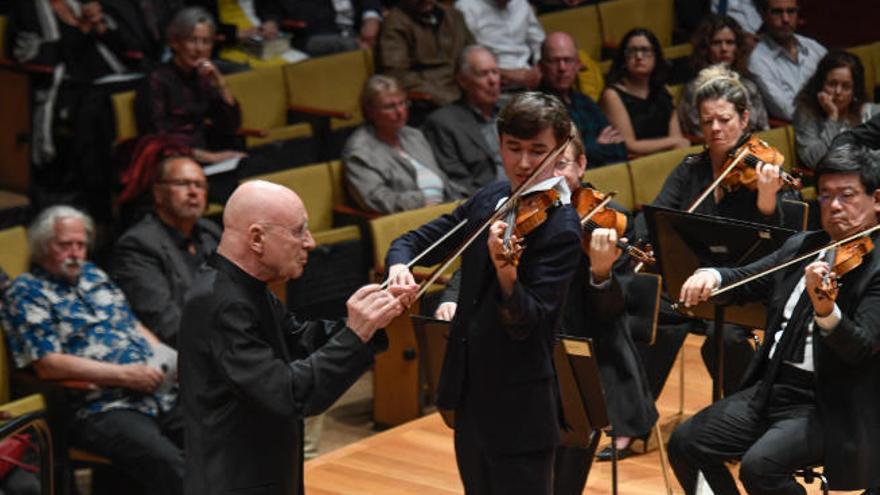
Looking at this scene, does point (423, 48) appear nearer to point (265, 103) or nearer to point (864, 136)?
point (265, 103)

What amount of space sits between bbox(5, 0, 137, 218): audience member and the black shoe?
252 cm

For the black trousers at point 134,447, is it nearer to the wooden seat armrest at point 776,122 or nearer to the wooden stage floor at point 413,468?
the wooden stage floor at point 413,468

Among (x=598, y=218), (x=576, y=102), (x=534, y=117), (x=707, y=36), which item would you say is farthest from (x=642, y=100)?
(x=534, y=117)

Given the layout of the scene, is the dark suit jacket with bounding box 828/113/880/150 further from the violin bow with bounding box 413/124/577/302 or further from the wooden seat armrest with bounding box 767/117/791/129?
the wooden seat armrest with bounding box 767/117/791/129

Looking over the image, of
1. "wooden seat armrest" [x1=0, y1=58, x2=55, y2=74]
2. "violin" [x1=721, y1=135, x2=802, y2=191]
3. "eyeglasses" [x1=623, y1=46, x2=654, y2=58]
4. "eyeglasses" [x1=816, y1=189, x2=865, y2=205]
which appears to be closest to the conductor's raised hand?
"eyeglasses" [x1=816, y1=189, x2=865, y2=205]

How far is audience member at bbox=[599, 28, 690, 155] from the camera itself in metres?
7.41

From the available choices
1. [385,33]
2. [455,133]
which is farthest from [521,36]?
[455,133]

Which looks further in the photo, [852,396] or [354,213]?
[354,213]

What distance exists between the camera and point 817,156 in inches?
277

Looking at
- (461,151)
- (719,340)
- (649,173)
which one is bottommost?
(719,340)

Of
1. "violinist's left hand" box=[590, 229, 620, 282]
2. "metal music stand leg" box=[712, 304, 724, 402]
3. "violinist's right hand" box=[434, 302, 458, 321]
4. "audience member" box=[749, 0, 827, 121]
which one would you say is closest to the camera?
"violinist's right hand" box=[434, 302, 458, 321]

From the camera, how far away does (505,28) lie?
7.98m

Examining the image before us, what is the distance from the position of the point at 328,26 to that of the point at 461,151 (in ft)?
5.83

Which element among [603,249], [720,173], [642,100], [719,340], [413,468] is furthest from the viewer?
[642,100]
